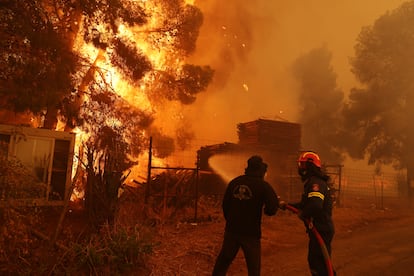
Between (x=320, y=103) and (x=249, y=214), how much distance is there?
112 ft

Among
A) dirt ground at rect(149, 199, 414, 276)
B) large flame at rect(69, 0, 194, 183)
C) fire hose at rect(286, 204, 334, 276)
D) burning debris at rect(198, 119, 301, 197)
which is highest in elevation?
large flame at rect(69, 0, 194, 183)

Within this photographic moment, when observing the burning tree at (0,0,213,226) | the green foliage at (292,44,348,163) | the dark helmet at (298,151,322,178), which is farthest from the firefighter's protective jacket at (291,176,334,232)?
the green foliage at (292,44,348,163)

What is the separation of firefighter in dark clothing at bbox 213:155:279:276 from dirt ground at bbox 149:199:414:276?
2087 mm

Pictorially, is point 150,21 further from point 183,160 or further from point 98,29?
point 183,160

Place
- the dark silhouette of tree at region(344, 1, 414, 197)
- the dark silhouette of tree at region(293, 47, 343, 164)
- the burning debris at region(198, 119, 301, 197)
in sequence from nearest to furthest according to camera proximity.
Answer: the burning debris at region(198, 119, 301, 197) → the dark silhouette of tree at region(344, 1, 414, 197) → the dark silhouette of tree at region(293, 47, 343, 164)

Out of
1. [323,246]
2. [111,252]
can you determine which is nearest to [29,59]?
[111,252]

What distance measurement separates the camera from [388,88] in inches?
894

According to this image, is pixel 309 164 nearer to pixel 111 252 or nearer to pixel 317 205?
pixel 317 205

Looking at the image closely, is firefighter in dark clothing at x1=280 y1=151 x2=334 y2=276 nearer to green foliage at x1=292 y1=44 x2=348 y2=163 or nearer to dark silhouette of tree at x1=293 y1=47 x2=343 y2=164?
green foliage at x1=292 y1=44 x2=348 y2=163

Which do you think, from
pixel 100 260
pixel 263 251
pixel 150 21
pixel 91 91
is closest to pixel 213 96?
pixel 150 21

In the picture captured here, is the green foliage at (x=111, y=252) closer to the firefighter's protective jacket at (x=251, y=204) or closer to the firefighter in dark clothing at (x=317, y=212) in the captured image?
the firefighter's protective jacket at (x=251, y=204)

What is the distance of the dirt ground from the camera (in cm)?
672

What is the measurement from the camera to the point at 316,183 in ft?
15.1

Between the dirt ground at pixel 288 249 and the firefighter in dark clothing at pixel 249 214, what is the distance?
6.85 feet
